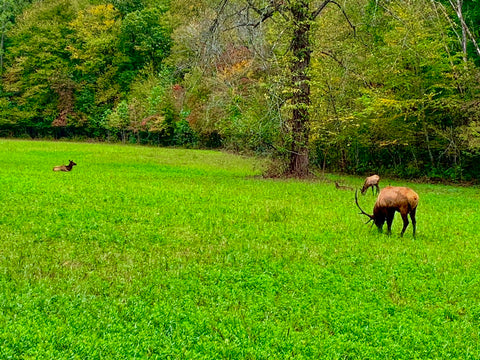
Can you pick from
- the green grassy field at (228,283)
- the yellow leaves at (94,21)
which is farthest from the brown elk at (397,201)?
the yellow leaves at (94,21)

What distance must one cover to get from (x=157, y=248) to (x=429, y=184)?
669 inches

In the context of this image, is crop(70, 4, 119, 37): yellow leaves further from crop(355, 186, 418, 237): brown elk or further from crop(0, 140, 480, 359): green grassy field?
crop(355, 186, 418, 237): brown elk

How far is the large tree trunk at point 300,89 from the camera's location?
1672 centimetres

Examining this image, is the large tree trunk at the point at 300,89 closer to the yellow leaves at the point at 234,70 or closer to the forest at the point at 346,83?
the forest at the point at 346,83

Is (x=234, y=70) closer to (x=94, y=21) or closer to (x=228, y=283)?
(x=228, y=283)

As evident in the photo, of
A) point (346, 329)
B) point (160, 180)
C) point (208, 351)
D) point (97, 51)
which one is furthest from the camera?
point (97, 51)

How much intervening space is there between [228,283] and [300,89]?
12.4 m

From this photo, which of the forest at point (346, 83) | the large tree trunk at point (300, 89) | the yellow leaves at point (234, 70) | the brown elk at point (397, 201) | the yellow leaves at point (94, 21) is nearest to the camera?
the brown elk at point (397, 201)

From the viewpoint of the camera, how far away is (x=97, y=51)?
56.2 m

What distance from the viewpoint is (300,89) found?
16.8 m

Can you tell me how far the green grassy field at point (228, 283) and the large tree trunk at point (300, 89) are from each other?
7.31 metres

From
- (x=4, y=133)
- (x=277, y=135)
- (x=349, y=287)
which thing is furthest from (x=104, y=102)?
(x=349, y=287)

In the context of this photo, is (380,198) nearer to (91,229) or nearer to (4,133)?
(91,229)

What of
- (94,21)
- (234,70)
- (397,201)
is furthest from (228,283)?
(94,21)
